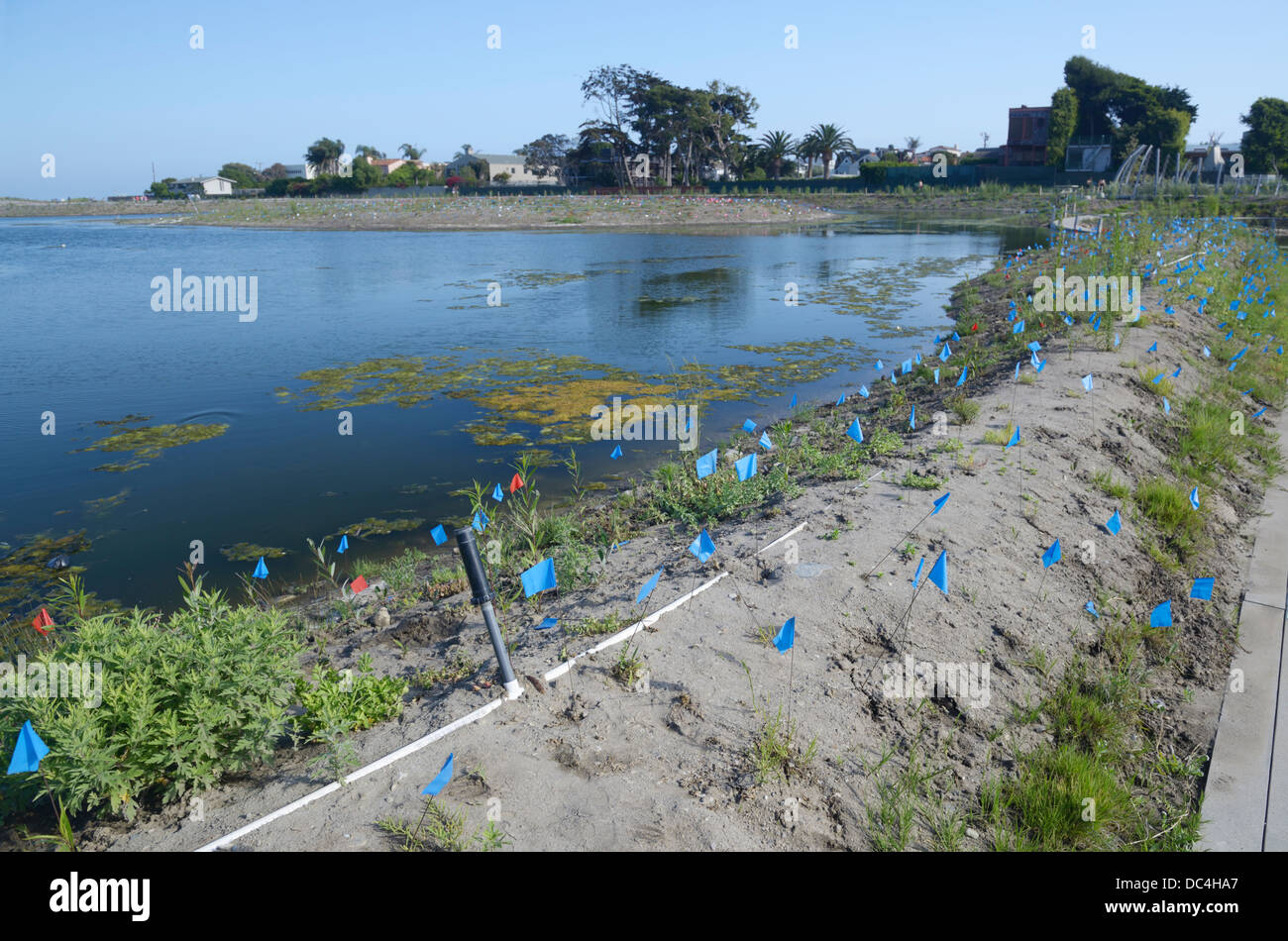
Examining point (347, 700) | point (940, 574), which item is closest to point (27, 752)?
point (347, 700)

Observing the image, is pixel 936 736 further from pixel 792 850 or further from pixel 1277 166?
pixel 1277 166

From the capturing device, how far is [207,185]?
94938 millimetres

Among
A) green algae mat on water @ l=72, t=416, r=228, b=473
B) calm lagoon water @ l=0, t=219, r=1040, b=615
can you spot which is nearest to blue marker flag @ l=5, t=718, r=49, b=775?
calm lagoon water @ l=0, t=219, r=1040, b=615

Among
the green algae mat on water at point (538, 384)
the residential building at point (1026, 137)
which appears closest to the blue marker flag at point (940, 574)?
the green algae mat on water at point (538, 384)

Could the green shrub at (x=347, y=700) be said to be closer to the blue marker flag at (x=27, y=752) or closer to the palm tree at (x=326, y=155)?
the blue marker flag at (x=27, y=752)

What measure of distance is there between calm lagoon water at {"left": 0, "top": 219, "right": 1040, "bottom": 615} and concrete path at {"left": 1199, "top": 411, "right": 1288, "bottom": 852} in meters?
4.66

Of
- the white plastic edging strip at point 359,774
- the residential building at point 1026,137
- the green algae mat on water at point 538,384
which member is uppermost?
the residential building at point 1026,137

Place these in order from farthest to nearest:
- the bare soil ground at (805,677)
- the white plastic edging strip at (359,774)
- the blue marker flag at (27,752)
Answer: the bare soil ground at (805,677) < the white plastic edging strip at (359,774) < the blue marker flag at (27,752)

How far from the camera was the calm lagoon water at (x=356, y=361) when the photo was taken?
21.1 feet

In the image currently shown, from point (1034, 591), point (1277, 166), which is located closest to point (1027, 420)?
point (1034, 591)

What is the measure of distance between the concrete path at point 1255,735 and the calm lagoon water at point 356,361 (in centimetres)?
466

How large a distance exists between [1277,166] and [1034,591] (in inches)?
2200

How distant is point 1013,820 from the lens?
289 centimetres

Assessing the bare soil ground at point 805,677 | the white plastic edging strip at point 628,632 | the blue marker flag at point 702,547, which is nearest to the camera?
the bare soil ground at point 805,677
